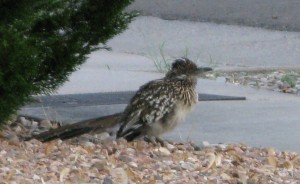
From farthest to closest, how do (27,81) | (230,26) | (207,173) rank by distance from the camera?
(230,26)
(27,81)
(207,173)

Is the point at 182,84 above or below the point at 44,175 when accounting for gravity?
above

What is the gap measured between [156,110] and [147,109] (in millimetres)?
67

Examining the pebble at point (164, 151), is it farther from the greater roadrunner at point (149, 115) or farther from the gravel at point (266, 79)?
the gravel at point (266, 79)

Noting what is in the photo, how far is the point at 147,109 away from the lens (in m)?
7.59

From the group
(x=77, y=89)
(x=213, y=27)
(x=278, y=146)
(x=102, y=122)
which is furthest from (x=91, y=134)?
(x=213, y=27)

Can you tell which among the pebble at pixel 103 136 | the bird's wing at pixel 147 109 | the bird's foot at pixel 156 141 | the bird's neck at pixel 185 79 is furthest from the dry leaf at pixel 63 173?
the bird's neck at pixel 185 79

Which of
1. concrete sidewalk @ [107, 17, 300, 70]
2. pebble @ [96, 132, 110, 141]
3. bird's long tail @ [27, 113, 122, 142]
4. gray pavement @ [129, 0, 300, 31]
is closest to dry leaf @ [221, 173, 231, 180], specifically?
bird's long tail @ [27, 113, 122, 142]

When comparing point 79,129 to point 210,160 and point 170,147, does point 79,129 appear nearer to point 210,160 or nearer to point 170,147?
point 170,147

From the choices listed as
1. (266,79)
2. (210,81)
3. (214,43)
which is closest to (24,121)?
(210,81)

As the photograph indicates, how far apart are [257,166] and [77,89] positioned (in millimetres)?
3935

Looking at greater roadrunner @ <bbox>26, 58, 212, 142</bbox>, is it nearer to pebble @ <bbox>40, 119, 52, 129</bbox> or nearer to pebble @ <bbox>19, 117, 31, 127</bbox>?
pebble @ <bbox>40, 119, 52, 129</bbox>

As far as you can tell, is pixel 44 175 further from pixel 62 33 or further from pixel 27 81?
pixel 62 33

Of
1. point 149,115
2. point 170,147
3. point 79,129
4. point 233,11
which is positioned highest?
point 233,11

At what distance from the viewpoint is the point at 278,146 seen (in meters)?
7.93
